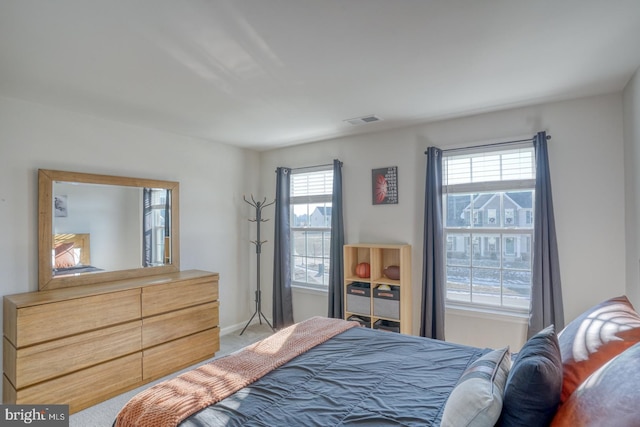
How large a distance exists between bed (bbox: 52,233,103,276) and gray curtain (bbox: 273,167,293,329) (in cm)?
200

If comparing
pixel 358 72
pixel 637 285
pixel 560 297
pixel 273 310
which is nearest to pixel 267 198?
pixel 273 310

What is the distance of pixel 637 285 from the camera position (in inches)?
93.3

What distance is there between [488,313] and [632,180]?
155cm

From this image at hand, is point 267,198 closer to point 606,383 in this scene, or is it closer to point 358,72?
point 358,72

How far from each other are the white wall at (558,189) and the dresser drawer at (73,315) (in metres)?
2.44

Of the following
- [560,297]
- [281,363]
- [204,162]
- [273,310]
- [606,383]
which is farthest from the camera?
[273,310]

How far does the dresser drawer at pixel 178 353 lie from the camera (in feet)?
9.99

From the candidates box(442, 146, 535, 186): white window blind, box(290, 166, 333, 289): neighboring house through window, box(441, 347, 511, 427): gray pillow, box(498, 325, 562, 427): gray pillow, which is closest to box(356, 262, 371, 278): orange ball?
box(290, 166, 333, 289): neighboring house through window

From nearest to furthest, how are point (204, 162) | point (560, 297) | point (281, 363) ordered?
point (281, 363) < point (560, 297) < point (204, 162)

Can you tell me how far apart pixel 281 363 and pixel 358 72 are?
193 cm

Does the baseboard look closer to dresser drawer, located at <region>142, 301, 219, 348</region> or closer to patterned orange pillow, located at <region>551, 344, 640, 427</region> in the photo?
dresser drawer, located at <region>142, 301, 219, 348</region>

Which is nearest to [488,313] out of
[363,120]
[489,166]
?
[489,166]

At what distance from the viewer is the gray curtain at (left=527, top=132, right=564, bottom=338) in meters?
2.80

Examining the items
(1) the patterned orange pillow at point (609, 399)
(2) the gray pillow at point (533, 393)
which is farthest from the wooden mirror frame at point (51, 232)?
(1) the patterned orange pillow at point (609, 399)
